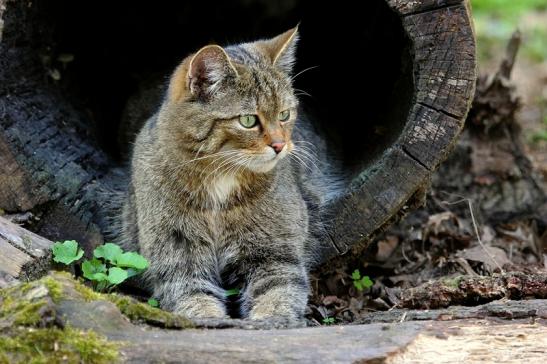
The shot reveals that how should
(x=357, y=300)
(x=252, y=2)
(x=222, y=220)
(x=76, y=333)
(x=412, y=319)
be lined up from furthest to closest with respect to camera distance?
1. (x=252, y=2)
2. (x=357, y=300)
3. (x=222, y=220)
4. (x=412, y=319)
5. (x=76, y=333)

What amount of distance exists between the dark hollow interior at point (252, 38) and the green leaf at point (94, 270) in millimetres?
1731

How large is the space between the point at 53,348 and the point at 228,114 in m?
1.34

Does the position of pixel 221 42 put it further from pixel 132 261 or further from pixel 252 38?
pixel 132 261

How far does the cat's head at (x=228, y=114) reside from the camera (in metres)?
3.52

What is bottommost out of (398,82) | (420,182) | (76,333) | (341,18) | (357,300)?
(357,300)

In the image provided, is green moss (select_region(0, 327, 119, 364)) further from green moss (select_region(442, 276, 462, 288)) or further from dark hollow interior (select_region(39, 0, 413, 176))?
dark hollow interior (select_region(39, 0, 413, 176))

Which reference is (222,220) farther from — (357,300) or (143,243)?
(357,300)

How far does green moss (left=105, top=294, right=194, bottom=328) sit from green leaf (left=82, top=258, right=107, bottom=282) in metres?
0.58

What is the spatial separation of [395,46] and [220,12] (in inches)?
87.6

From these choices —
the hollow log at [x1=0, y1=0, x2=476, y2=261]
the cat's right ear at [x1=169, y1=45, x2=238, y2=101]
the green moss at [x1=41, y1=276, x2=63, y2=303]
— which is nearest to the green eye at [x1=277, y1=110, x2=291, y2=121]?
the cat's right ear at [x1=169, y1=45, x2=238, y2=101]

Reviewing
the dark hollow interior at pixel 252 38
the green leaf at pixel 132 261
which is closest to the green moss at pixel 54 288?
the green leaf at pixel 132 261

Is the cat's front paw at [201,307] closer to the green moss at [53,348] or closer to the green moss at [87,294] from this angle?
the green moss at [87,294]

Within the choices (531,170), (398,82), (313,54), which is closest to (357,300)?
(398,82)

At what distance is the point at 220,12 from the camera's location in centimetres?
675
